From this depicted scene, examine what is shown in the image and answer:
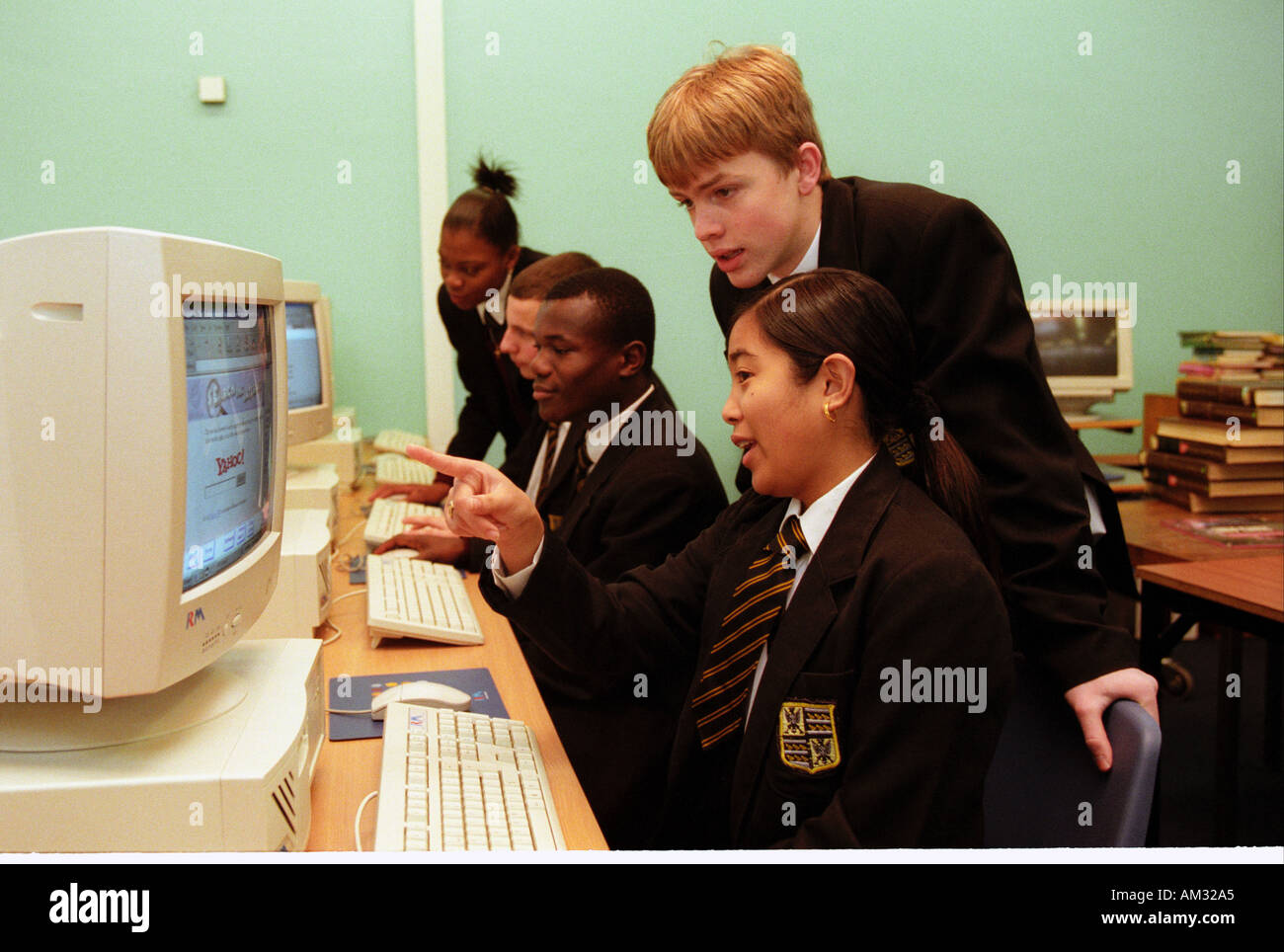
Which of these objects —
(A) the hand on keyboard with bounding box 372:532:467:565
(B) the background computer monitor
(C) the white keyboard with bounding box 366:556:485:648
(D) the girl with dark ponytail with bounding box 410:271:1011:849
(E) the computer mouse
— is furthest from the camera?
(A) the hand on keyboard with bounding box 372:532:467:565

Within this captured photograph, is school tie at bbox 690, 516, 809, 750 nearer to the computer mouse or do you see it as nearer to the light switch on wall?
the computer mouse

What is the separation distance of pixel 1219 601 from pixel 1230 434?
2.65 feet

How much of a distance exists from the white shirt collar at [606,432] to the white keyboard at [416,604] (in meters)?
0.31

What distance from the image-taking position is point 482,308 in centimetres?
261

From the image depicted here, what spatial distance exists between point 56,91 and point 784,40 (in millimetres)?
2158

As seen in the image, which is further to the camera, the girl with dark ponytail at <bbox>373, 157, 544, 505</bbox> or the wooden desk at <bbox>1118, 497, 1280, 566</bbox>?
the girl with dark ponytail at <bbox>373, 157, 544, 505</bbox>

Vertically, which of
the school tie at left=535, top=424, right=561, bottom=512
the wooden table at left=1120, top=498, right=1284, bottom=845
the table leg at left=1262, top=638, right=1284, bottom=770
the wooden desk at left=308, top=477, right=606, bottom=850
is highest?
the school tie at left=535, top=424, right=561, bottom=512

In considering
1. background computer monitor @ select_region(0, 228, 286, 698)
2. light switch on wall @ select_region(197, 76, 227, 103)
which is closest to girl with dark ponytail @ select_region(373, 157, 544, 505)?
light switch on wall @ select_region(197, 76, 227, 103)

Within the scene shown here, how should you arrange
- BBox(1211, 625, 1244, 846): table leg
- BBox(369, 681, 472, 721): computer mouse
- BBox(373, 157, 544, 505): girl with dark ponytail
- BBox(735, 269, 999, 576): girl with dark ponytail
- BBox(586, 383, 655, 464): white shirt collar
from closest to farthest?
1. BBox(735, 269, 999, 576): girl with dark ponytail
2. BBox(369, 681, 472, 721): computer mouse
3. BBox(586, 383, 655, 464): white shirt collar
4. BBox(1211, 625, 1244, 846): table leg
5. BBox(373, 157, 544, 505): girl with dark ponytail

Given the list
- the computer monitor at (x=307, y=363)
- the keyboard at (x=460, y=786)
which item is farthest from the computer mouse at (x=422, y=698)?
the computer monitor at (x=307, y=363)

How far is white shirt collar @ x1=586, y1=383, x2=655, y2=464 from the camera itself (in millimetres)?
1737

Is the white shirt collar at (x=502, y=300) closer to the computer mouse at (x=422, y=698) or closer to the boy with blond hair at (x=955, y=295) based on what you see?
the boy with blond hair at (x=955, y=295)

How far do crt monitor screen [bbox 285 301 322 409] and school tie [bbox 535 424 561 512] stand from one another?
0.55 metres
